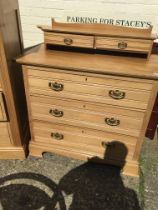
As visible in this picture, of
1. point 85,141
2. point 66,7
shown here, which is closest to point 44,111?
point 85,141

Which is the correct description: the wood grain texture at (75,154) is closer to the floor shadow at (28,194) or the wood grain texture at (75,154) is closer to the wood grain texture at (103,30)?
the floor shadow at (28,194)

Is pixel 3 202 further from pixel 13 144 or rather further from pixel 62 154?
pixel 62 154

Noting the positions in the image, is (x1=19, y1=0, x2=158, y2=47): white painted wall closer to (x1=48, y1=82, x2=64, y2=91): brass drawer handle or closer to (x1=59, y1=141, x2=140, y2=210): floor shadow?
(x1=48, y1=82, x2=64, y2=91): brass drawer handle

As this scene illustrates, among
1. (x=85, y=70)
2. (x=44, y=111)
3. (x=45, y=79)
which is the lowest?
(x=44, y=111)

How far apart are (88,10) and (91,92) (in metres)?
1.20

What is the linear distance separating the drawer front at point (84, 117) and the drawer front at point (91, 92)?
0.32 feet

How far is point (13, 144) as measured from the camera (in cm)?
264

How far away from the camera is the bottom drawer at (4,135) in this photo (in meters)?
2.46

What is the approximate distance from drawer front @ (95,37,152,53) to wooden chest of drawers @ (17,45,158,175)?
0.11 metres

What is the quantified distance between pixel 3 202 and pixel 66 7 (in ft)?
7.87

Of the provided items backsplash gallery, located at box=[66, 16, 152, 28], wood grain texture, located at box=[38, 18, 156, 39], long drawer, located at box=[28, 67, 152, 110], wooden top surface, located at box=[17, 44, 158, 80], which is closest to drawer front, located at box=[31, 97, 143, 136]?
long drawer, located at box=[28, 67, 152, 110]

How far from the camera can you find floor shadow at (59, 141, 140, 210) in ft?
7.44

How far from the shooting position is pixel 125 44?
2.14 metres

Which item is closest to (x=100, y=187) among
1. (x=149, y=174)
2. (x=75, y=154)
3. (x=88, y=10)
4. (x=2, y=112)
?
(x=75, y=154)
